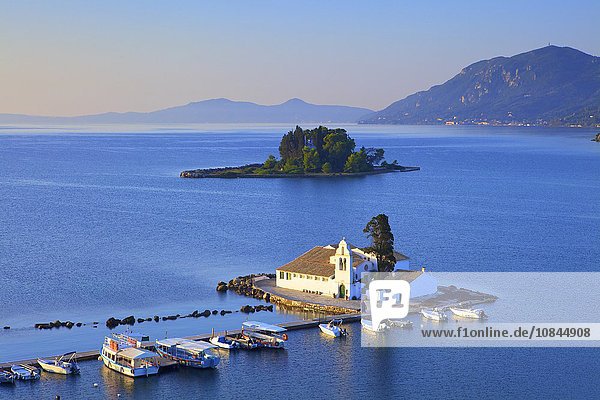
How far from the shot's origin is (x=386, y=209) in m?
75.9

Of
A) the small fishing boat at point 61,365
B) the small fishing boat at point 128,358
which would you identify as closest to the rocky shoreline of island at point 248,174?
the small fishing boat at point 128,358

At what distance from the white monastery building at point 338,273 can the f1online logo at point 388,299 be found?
0.56 metres

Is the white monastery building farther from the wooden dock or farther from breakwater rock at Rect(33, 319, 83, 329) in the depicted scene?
breakwater rock at Rect(33, 319, 83, 329)

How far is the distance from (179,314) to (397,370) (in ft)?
37.5

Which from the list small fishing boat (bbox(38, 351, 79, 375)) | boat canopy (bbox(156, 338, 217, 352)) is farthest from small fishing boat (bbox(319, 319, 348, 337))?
small fishing boat (bbox(38, 351, 79, 375))

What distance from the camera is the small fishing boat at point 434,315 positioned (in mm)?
35062

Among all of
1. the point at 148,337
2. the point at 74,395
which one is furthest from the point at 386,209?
the point at 74,395

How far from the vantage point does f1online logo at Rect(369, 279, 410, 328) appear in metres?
35.4

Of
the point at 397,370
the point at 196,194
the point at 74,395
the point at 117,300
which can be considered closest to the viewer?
the point at 74,395

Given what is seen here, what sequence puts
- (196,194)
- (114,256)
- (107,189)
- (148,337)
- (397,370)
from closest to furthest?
(397,370), (148,337), (114,256), (196,194), (107,189)

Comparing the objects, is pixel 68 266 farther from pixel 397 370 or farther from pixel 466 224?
pixel 466 224

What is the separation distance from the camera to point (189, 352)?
30.4 m

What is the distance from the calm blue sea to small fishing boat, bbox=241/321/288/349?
25.6 inches

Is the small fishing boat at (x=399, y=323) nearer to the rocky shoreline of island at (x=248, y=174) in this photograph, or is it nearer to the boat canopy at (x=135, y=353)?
the boat canopy at (x=135, y=353)
